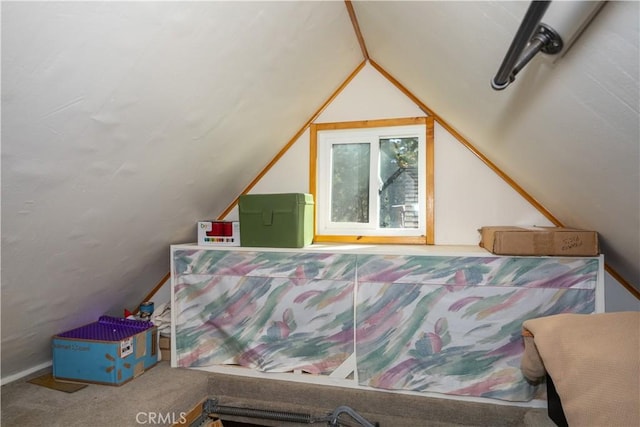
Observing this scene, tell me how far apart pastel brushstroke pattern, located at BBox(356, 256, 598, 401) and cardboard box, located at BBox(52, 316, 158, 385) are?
1.30 metres

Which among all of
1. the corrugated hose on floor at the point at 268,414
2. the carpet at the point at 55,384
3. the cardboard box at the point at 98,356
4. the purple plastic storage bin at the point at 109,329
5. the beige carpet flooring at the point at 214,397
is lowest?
the corrugated hose on floor at the point at 268,414

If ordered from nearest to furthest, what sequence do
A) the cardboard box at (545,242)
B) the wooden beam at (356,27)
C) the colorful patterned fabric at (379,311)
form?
the cardboard box at (545,242) → the colorful patterned fabric at (379,311) → the wooden beam at (356,27)

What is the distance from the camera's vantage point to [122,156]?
1.46 meters

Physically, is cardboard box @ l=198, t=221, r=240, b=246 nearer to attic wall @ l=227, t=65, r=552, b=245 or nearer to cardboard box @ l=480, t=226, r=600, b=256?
attic wall @ l=227, t=65, r=552, b=245

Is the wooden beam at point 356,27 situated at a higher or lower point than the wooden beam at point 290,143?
higher

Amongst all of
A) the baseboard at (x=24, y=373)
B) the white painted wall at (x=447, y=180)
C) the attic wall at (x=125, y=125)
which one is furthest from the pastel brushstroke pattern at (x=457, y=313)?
the baseboard at (x=24, y=373)

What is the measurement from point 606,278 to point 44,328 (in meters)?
3.14

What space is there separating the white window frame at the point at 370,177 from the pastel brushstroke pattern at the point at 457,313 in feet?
2.01

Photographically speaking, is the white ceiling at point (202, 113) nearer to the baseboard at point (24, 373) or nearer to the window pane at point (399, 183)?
the baseboard at point (24, 373)

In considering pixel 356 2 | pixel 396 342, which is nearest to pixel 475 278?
pixel 396 342

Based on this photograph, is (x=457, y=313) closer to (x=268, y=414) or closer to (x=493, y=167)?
(x=493, y=167)

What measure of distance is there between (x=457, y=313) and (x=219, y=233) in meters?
1.43

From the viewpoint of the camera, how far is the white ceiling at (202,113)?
3.21 feet

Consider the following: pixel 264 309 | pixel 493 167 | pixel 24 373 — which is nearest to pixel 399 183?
pixel 493 167
